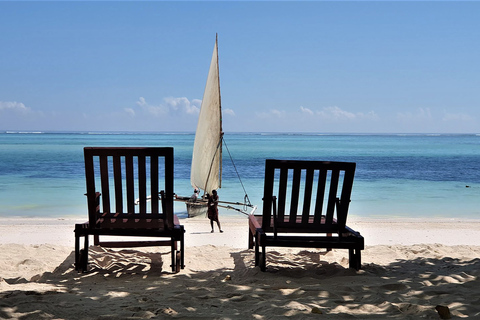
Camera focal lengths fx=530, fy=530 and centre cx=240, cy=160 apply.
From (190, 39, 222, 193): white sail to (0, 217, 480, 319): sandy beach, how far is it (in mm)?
7846

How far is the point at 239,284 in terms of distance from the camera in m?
4.97

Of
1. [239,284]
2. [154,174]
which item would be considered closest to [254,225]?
[239,284]

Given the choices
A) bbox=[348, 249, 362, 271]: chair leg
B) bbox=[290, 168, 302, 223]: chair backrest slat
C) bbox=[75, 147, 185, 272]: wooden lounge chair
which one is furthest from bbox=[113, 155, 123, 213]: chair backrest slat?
bbox=[348, 249, 362, 271]: chair leg

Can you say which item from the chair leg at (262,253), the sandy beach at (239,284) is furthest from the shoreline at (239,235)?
the chair leg at (262,253)

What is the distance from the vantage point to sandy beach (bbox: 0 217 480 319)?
3828 millimetres

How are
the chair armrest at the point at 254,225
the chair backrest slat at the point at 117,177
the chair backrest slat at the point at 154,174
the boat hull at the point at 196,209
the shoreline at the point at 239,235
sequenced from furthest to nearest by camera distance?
the boat hull at the point at 196,209, the shoreline at the point at 239,235, the chair armrest at the point at 254,225, the chair backrest slat at the point at 117,177, the chair backrest slat at the point at 154,174

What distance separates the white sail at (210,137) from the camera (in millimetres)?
15523

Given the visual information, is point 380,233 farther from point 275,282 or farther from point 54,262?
point 54,262

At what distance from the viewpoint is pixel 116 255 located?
6367mm

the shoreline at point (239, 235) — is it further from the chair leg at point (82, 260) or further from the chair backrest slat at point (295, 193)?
the chair leg at point (82, 260)

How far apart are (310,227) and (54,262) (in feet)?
9.65

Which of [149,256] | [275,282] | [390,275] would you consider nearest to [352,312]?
[275,282]

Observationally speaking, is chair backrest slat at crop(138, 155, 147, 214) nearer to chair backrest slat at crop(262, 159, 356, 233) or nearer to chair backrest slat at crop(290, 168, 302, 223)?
chair backrest slat at crop(262, 159, 356, 233)

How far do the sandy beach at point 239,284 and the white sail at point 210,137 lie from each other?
25.7ft
